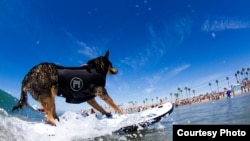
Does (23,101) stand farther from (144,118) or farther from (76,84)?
(144,118)

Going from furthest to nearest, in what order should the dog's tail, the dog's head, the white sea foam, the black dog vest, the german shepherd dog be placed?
the dog's head, the dog's tail, the black dog vest, the german shepherd dog, the white sea foam

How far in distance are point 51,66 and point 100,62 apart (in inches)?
63.1

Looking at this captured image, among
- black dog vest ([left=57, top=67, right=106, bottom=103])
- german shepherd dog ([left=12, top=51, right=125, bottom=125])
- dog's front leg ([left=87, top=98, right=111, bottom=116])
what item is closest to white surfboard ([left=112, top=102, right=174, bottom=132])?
german shepherd dog ([left=12, top=51, right=125, bottom=125])

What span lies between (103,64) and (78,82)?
3.60 feet

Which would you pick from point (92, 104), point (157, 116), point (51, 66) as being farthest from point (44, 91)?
point (157, 116)

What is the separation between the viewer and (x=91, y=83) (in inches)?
361

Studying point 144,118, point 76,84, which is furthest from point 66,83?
point 144,118

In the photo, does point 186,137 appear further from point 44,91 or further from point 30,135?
point 44,91

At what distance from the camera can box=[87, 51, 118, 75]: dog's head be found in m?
9.41

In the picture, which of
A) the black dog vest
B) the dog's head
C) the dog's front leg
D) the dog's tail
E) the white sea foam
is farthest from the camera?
the dog's front leg

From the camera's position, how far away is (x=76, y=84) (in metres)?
8.80

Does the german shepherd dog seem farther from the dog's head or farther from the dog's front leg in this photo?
the dog's front leg

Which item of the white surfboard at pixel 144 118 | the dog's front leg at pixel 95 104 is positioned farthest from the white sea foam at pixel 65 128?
the dog's front leg at pixel 95 104

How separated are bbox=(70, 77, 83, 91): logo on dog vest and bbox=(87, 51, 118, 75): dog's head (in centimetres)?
76
